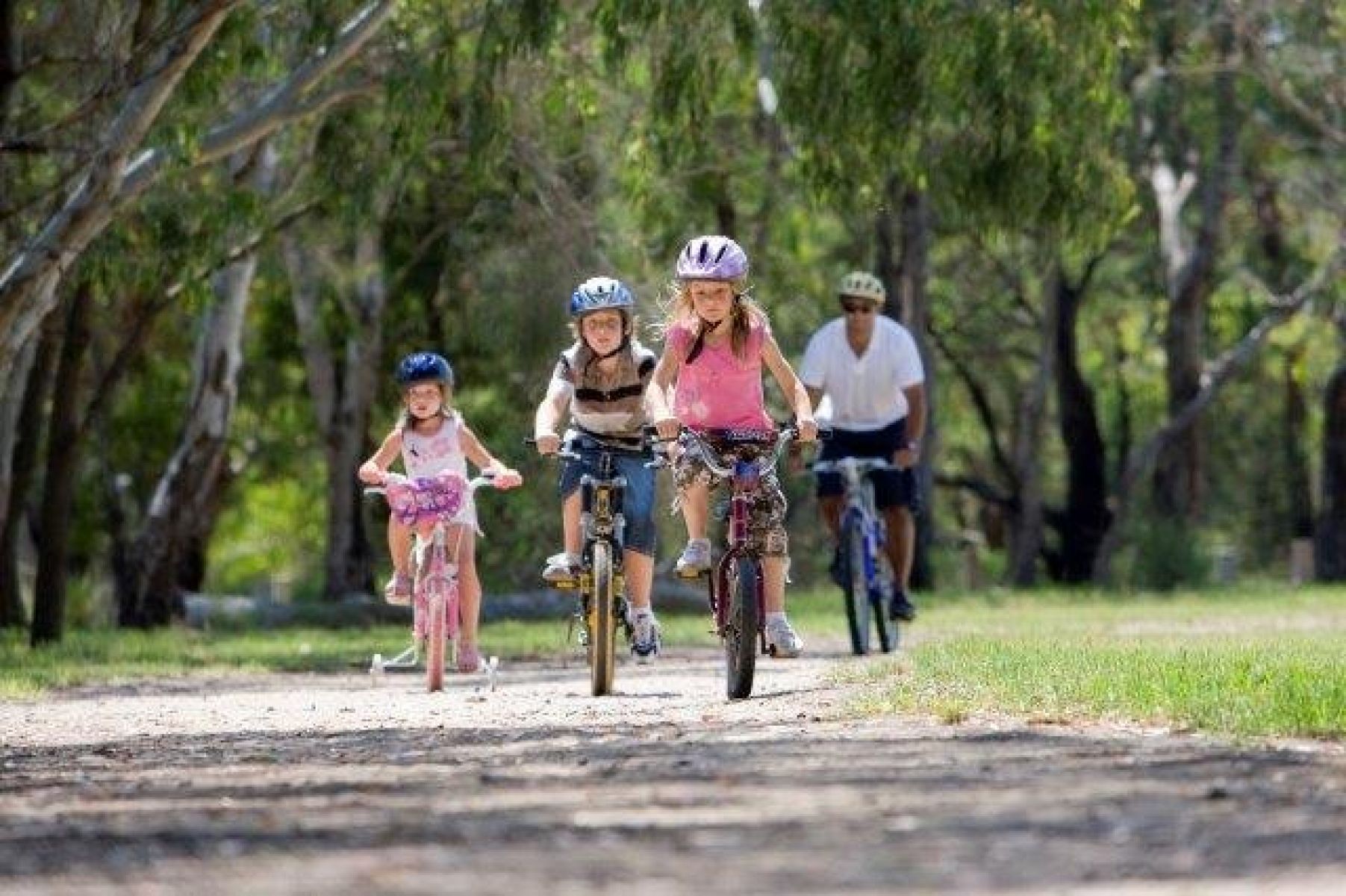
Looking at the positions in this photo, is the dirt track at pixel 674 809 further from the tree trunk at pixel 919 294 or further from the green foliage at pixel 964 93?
the tree trunk at pixel 919 294

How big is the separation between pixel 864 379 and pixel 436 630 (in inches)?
141

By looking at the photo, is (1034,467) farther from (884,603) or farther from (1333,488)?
(884,603)

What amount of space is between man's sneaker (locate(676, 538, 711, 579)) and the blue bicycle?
13.5 feet

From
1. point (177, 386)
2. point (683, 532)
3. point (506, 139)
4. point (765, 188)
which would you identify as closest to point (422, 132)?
point (506, 139)

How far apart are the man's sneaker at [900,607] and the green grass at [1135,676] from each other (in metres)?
0.25

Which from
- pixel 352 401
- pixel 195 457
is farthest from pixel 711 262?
pixel 352 401

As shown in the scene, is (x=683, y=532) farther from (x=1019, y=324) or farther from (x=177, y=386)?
(x=1019, y=324)

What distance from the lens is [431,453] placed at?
17.0 m

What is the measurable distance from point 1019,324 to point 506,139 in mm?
30941

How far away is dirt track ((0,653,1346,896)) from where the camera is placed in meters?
7.72

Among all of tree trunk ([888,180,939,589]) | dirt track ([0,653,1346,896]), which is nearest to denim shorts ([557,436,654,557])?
dirt track ([0,653,1346,896])

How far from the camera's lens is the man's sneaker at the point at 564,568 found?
15.5 metres

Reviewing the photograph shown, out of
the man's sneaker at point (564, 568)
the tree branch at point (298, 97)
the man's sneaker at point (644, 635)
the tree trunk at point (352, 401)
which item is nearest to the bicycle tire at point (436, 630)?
the man's sneaker at point (564, 568)

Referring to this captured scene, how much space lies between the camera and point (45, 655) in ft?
80.0
